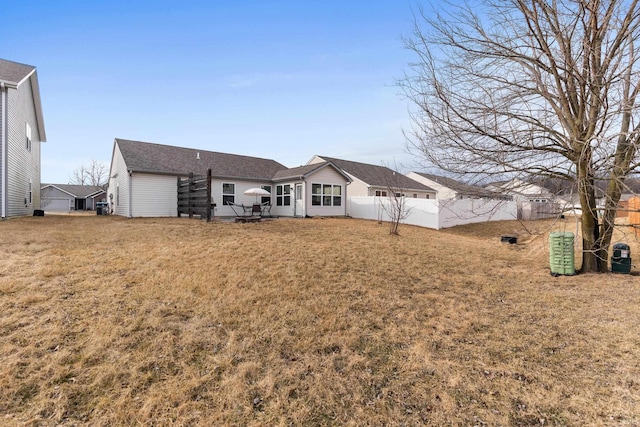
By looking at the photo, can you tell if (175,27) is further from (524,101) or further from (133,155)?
(524,101)

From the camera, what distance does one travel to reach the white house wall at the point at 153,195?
15.4 metres

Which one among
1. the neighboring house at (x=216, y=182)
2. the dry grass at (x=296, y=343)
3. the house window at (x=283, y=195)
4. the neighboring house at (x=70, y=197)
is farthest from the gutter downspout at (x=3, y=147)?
the neighboring house at (x=70, y=197)

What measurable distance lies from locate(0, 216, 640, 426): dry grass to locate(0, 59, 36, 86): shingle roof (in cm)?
838

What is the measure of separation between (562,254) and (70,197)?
2239 inches

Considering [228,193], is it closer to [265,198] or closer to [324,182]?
[265,198]

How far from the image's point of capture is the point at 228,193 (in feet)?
58.9

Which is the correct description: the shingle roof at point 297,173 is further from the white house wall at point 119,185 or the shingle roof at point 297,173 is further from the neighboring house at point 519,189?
the neighboring house at point 519,189

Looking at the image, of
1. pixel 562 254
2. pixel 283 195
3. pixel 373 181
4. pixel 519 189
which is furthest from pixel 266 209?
pixel 562 254

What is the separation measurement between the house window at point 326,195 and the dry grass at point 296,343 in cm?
1174

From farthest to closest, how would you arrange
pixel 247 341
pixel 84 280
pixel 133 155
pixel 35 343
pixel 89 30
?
pixel 133 155
pixel 89 30
pixel 84 280
pixel 247 341
pixel 35 343

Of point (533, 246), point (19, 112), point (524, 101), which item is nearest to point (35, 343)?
point (524, 101)

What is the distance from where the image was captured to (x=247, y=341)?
344cm

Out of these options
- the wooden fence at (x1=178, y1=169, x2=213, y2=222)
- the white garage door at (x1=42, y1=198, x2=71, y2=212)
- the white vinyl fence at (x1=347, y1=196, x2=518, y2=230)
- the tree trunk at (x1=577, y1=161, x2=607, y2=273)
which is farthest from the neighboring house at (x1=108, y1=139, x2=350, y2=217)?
the white garage door at (x1=42, y1=198, x2=71, y2=212)

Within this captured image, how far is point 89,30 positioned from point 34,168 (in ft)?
37.3
